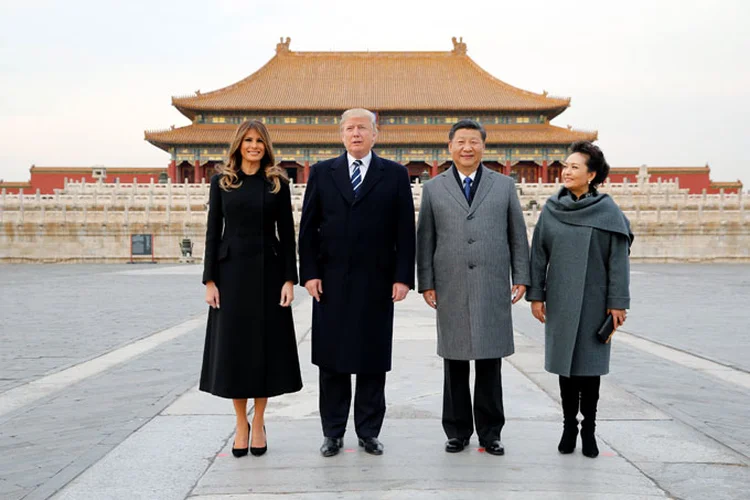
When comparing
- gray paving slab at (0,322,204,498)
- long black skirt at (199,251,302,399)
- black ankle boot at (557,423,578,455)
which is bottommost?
gray paving slab at (0,322,204,498)

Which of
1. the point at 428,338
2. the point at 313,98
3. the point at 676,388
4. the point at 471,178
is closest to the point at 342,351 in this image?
the point at 471,178

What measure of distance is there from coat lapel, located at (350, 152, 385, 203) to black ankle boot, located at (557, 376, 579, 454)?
1379 millimetres

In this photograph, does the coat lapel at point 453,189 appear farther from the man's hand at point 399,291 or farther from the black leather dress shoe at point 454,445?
the black leather dress shoe at point 454,445

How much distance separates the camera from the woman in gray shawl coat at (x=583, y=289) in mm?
3391

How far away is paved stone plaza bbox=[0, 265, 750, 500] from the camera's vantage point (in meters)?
2.93

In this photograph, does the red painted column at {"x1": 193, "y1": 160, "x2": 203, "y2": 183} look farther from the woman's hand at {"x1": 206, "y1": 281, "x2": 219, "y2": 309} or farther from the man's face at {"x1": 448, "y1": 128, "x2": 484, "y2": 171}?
the man's face at {"x1": 448, "y1": 128, "x2": 484, "y2": 171}

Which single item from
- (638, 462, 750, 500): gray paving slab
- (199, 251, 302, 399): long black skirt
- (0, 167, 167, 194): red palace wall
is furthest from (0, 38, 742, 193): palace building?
(638, 462, 750, 500): gray paving slab

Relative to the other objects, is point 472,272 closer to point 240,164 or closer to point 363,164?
point 363,164

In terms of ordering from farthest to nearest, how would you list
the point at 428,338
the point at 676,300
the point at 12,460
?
the point at 676,300
the point at 428,338
the point at 12,460

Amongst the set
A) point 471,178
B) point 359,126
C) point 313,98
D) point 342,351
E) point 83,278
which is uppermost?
point 313,98

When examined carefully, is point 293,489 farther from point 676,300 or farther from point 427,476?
point 676,300

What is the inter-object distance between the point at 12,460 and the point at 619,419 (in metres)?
3.29

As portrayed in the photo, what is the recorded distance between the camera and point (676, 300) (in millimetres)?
11367

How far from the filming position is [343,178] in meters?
3.58
